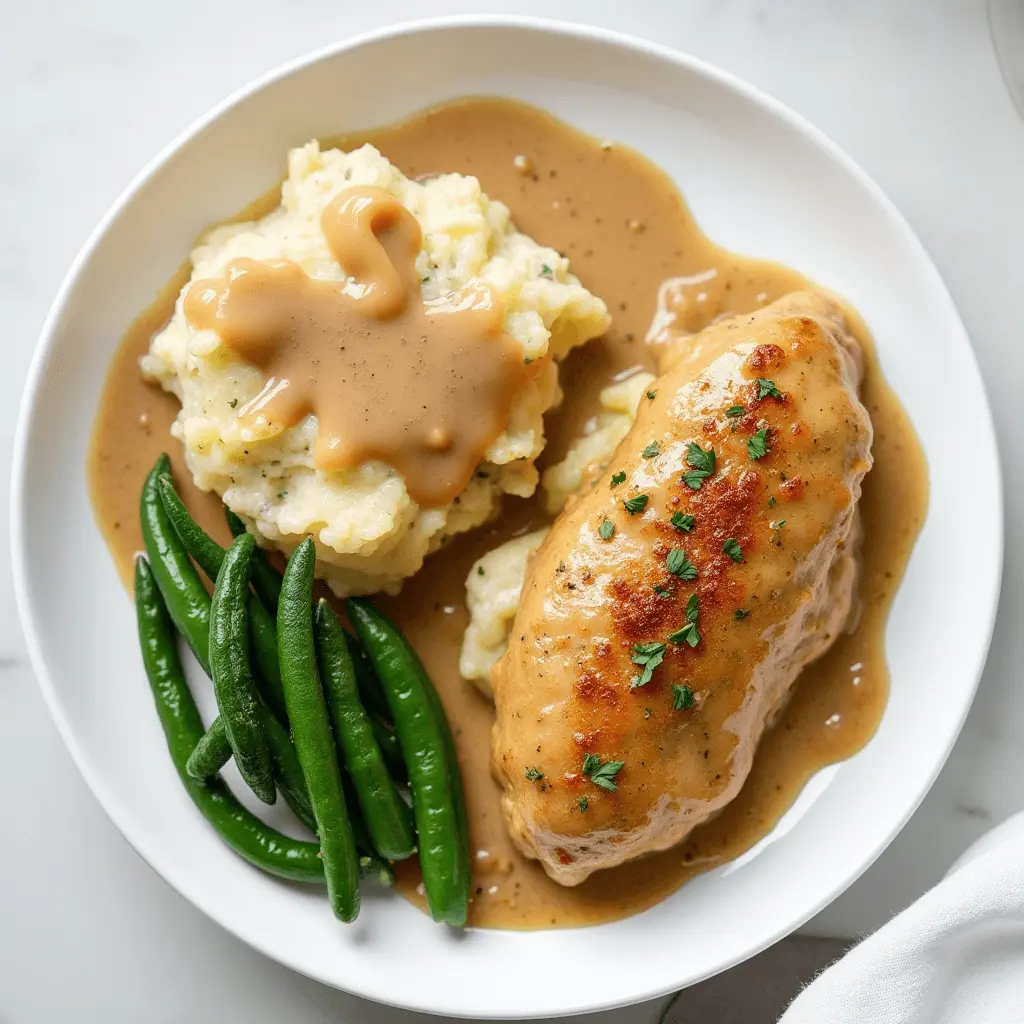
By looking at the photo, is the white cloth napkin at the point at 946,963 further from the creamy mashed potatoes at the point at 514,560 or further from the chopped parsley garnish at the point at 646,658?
the creamy mashed potatoes at the point at 514,560

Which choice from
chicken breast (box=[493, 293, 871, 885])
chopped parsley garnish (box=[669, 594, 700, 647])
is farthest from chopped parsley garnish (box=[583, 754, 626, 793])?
chopped parsley garnish (box=[669, 594, 700, 647])

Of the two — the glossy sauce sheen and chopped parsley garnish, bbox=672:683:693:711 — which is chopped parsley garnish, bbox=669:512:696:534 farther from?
the glossy sauce sheen

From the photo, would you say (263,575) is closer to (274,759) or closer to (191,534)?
(191,534)

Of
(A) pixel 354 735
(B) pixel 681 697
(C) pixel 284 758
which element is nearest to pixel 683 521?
(B) pixel 681 697

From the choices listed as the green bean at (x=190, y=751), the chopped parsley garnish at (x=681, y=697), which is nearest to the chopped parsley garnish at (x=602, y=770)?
the chopped parsley garnish at (x=681, y=697)

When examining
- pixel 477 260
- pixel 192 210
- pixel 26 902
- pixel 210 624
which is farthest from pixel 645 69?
pixel 26 902

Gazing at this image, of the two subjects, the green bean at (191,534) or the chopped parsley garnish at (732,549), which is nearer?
the chopped parsley garnish at (732,549)

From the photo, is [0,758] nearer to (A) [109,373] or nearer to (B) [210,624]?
(B) [210,624]
